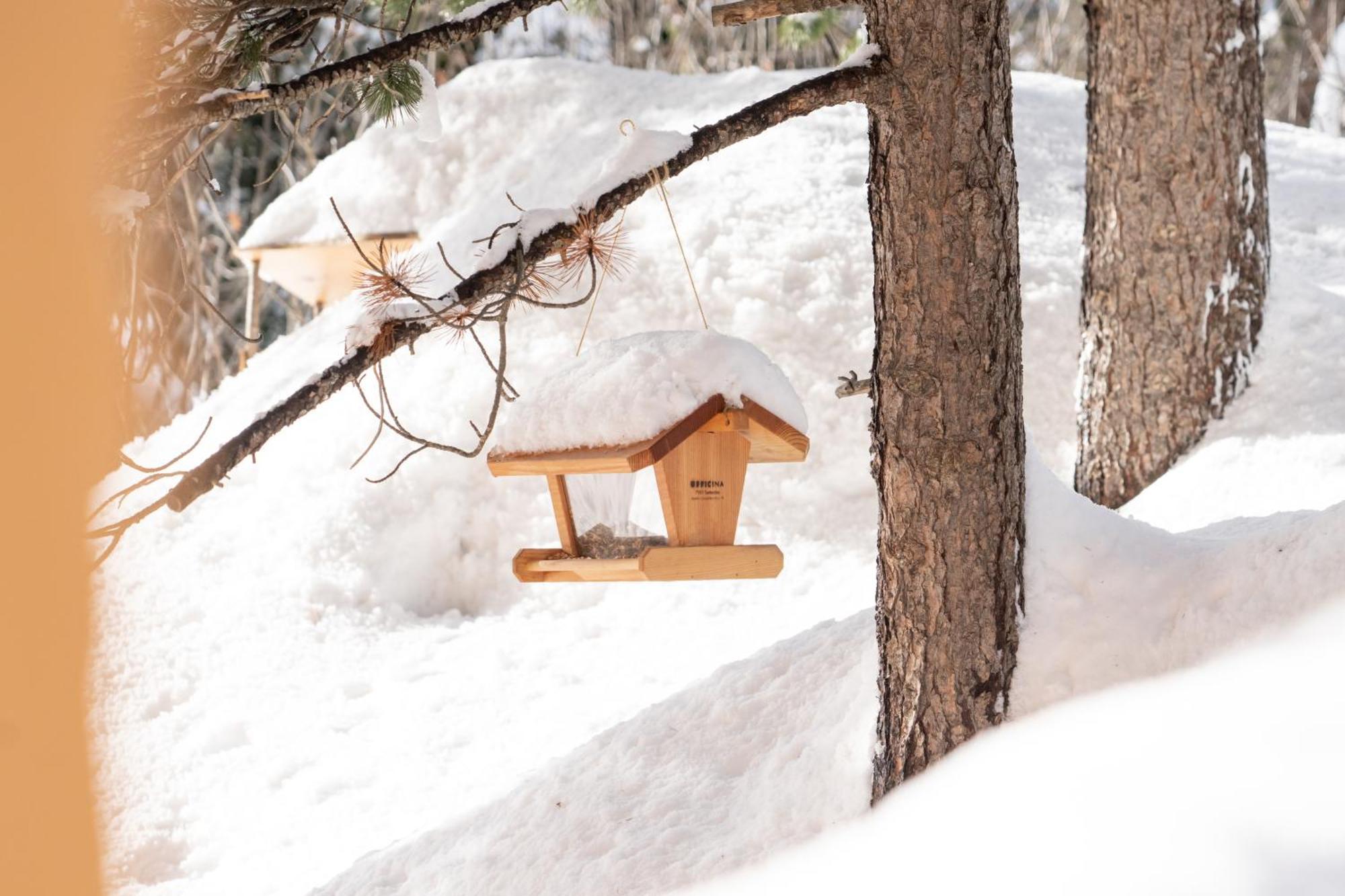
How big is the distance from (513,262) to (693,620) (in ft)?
8.14

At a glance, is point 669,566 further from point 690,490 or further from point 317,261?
point 317,261

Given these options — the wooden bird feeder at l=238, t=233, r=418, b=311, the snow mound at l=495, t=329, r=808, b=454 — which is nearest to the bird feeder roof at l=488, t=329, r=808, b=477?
the snow mound at l=495, t=329, r=808, b=454

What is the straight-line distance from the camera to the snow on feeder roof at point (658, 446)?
93.1 inches

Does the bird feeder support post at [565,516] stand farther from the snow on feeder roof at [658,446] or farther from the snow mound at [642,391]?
the snow mound at [642,391]

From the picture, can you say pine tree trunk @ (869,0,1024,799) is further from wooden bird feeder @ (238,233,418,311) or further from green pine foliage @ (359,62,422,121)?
wooden bird feeder @ (238,233,418,311)

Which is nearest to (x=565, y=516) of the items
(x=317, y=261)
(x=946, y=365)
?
(x=946, y=365)

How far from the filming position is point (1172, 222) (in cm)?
379

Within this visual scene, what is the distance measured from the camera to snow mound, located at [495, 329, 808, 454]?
7.72 ft

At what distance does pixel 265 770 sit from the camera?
390cm

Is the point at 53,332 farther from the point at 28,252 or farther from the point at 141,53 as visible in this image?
the point at 141,53

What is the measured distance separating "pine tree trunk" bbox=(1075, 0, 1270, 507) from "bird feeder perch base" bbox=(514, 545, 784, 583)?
1804 mm

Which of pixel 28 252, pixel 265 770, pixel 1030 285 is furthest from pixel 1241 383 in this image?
pixel 28 252

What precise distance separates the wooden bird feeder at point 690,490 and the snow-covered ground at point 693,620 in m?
0.51

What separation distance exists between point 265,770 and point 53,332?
357 cm
